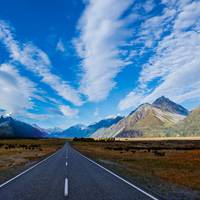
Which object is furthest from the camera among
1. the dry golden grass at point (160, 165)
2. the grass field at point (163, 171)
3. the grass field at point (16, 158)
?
the grass field at point (16, 158)

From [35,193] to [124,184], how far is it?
4729mm

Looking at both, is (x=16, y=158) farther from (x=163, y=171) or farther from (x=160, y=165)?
(x=163, y=171)

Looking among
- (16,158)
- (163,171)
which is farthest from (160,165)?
(16,158)

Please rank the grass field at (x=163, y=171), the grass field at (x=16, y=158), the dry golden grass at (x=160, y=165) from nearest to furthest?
the grass field at (x=163, y=171) < the dry golden grass at (x=160, y=165) < the grass field at (x=16, y=158)

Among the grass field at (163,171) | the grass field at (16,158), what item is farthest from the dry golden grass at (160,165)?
the grass field at (16,158)

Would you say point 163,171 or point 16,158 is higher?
point 16,158

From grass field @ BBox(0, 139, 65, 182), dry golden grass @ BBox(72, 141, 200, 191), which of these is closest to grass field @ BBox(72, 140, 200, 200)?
dry golden grass @ BBox(72, 141, 200, 191)

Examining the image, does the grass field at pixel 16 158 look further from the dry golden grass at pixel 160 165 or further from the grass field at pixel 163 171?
the dry golden grass at pixel 160 165

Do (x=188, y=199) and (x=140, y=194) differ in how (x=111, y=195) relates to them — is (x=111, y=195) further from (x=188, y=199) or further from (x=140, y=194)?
(x=188, y=199)

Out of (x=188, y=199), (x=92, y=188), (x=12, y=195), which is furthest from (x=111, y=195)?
(x=12, y=195)

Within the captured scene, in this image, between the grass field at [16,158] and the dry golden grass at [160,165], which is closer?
the dry golden grass at [160,165]

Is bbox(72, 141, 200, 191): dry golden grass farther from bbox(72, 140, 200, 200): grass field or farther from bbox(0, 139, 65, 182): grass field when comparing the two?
bbox(0, 139, 65, 182): grass field

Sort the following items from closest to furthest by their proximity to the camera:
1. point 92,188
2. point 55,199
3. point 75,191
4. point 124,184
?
1. point 55,199
2. point 75,191
3. point 92,188
4. point 124,184

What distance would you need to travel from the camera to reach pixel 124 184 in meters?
14.4
